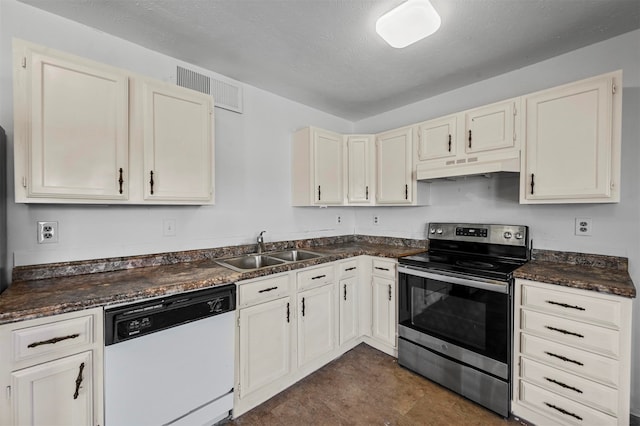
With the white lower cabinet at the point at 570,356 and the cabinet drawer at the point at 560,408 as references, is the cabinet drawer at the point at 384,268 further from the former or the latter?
the cabinet drawer at the point at 560,408

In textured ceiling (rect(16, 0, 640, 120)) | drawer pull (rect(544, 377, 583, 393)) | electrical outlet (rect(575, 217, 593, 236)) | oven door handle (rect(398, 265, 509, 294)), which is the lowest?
drawer pull (rect(544, 377, 583, 393))

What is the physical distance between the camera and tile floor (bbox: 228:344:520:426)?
70.8 inches

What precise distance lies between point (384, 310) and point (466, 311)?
0.76m

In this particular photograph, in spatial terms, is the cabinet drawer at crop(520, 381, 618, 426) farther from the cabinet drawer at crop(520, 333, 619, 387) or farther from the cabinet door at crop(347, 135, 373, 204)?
the cabinet door at crop(347, 135, 373, 204)

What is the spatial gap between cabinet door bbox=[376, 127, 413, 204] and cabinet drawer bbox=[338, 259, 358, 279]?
0.76 metres

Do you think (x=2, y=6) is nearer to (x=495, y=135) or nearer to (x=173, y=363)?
(x=173, y=363)

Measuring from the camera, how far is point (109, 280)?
1612 millimetres

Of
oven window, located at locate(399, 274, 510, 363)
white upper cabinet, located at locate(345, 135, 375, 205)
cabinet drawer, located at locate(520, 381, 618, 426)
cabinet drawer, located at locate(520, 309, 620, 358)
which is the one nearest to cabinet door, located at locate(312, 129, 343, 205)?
white upper cabinet, located at locate(345, 135, 375, 205)

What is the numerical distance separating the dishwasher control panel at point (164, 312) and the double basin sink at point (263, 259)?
501 mm

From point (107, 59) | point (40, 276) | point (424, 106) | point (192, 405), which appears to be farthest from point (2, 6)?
point (424, 106)

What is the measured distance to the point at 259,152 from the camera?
8.84 feet

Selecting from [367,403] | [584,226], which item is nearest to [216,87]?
[367,403]

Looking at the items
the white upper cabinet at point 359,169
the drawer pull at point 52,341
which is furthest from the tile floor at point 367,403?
the white upper cabinet at point 359,169

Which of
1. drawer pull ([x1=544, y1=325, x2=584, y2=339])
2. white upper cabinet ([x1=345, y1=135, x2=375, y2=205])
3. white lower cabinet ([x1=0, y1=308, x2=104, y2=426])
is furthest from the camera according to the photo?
white upper cabinet ([x1=345, y1=135, x2=375, y2=205])
